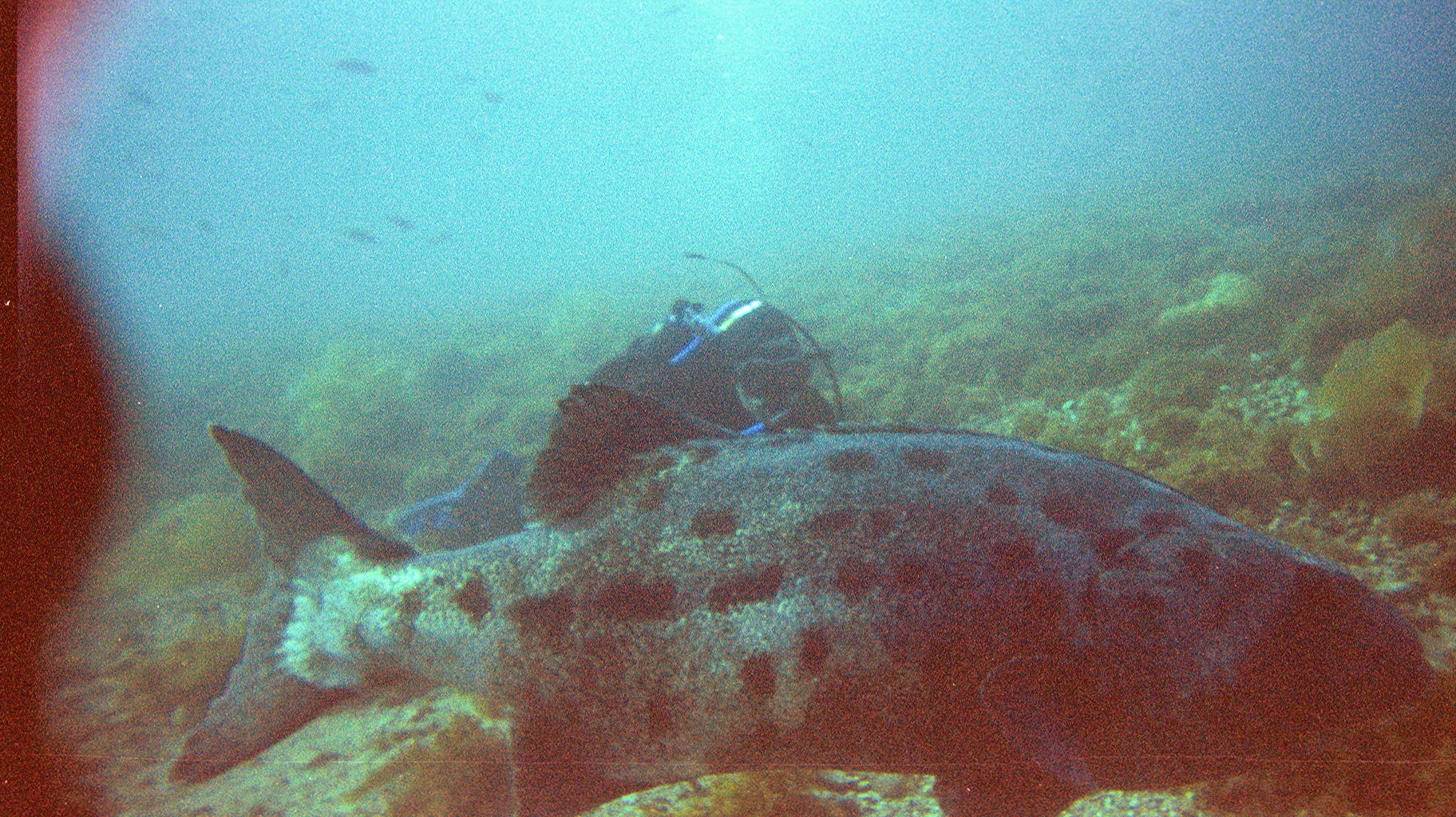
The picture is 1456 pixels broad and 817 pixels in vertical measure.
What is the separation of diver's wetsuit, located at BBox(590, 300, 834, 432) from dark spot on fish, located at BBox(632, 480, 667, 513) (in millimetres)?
2350

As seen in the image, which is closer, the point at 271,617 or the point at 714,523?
the point at 714,523

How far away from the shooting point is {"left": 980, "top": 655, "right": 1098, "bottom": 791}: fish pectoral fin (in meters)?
2.00

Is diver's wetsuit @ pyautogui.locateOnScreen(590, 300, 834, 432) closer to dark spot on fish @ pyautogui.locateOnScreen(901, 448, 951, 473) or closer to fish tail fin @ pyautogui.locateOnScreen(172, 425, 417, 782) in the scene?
fish tail fin @ pyautogui.locateOnScreen(172, 425, 417, 782)

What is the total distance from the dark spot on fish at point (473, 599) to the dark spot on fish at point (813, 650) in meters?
1.38

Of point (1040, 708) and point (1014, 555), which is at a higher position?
point (1014, 555)

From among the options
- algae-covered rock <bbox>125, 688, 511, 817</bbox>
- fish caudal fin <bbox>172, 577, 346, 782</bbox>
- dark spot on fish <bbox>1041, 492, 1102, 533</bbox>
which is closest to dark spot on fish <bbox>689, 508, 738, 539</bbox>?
dark spot on fish <bbox>1041, 492, 1102, 533</bbox>

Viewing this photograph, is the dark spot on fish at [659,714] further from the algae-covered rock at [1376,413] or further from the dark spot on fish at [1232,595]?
the algae-covered rock at [1376,413]

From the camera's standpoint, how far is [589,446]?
2.81 metres

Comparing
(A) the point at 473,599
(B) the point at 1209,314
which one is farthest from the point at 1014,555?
(B) the point at 1209,314

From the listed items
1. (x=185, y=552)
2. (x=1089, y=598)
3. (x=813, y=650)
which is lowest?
(x=185, y=552)

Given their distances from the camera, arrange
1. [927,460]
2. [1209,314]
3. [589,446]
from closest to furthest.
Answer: [927,460]
[589,446]
[1209,314]

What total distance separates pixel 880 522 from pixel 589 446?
52.1 inches

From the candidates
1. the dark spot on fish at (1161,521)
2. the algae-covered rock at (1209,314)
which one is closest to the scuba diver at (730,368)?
the dark spot on fish at (1161,521)

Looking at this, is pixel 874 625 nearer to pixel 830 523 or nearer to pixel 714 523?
pixel 830 523
